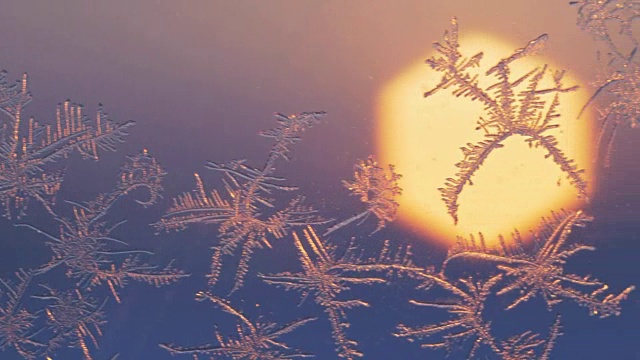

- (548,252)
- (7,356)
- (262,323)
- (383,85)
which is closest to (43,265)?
(7,356)

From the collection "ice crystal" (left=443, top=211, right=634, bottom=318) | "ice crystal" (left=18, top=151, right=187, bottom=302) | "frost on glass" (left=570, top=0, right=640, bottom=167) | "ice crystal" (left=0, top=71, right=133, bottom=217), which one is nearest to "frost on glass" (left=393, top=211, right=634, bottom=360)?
"ice crystal" (left=443, top=211, right=634, bottom=318)

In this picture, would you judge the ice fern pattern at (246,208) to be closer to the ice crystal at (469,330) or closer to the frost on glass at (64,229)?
the frost on glass at (64,229)

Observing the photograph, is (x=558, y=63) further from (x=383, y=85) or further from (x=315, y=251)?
(x=315, y=251)

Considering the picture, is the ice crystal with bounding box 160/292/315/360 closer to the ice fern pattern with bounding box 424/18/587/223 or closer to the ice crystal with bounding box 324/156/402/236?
the ice crystal with bounding box 324/156/402/236

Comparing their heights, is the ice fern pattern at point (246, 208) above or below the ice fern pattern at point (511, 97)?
below

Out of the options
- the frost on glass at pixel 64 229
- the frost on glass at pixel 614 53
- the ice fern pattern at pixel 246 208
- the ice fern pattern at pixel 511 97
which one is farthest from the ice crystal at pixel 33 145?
the frost on glass at pixel 614 53

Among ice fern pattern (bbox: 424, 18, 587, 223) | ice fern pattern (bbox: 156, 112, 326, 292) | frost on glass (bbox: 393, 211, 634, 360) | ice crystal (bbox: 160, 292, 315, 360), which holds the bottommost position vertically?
ice crystal (bbox: 160, 292, 315, 360)
